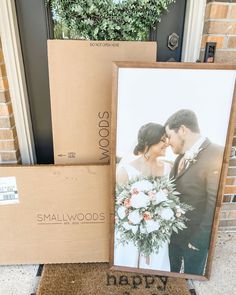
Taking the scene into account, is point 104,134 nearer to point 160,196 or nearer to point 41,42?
point 160,196

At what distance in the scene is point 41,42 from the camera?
148 cm

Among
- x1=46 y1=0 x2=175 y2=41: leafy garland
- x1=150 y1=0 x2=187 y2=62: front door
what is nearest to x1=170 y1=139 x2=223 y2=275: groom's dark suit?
x1=150 y1=0 x2=187 y2=62: front door

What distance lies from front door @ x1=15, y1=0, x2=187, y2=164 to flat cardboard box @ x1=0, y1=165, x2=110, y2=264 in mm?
425

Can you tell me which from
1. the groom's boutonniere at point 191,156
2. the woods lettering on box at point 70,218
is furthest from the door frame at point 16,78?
the groom's boutonniere at point 191,156

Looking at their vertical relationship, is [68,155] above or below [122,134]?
below

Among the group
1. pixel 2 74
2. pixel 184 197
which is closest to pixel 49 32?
pixel 2 74

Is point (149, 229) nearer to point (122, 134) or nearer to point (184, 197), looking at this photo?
point (184, 197)

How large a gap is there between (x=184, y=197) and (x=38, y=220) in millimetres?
839

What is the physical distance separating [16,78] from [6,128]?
0.29 m

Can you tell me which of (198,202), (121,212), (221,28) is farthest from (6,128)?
(221,28)

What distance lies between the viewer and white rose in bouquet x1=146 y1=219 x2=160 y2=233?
1356 millimetres

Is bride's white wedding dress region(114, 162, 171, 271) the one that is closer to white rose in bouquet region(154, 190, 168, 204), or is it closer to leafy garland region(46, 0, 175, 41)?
white rose in bouquet region(154, 190, 168, 204)

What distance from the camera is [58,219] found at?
4.77 feet

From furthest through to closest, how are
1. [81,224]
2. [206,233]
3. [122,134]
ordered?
[81,224] → [206,233] → [122,134]
